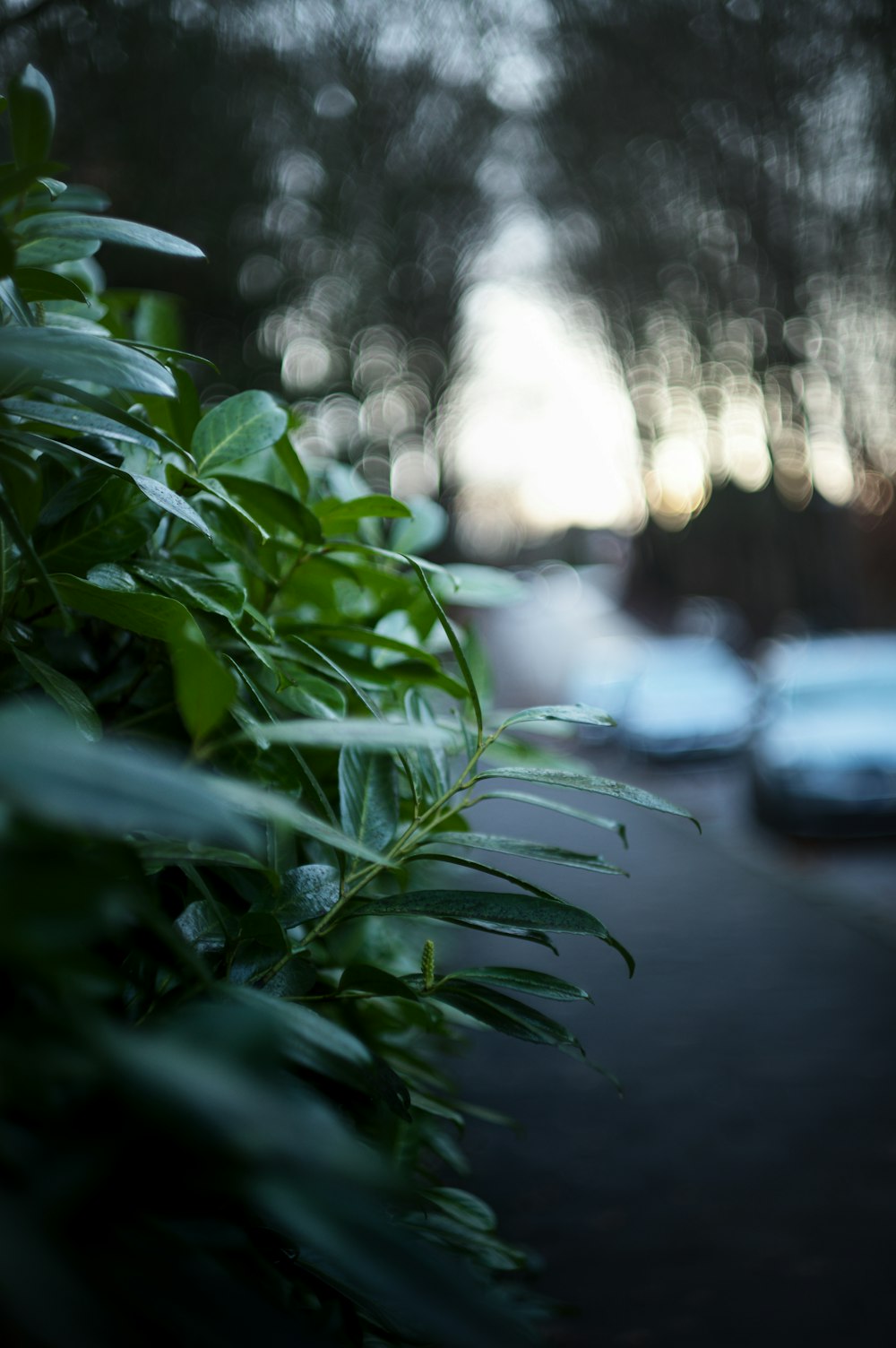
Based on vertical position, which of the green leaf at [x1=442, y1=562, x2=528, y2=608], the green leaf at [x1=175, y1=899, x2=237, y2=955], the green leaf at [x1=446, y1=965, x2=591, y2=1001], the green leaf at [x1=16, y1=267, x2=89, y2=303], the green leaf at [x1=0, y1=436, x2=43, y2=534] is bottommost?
the green leaf at [x1=446, y1=965, x2=591, y2=1001]

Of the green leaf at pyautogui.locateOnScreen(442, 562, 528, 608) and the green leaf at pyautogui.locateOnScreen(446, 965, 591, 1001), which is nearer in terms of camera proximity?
the green leaf at pyautogui.locateOnScreen(446, 965, 591, 1001)

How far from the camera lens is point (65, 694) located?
0.66 m

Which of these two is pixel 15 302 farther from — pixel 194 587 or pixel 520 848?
pixel 520 848

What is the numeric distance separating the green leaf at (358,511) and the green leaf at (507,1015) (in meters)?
0.43

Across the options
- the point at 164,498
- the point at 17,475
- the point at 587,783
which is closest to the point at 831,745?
the point at 587,783

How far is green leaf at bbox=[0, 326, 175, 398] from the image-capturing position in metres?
0.50

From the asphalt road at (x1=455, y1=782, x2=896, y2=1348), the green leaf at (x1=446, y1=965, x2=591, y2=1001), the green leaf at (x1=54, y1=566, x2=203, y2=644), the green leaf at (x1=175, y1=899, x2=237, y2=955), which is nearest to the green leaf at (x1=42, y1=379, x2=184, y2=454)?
the green leaf at (x1=54, y1=566, x2=203, y2=644)

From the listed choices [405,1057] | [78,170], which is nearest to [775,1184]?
[405,1057]

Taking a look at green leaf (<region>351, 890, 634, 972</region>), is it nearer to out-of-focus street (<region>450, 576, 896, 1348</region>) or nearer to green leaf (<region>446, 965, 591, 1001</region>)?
green leaf (<region>446, 965, 591, 1001</region>)

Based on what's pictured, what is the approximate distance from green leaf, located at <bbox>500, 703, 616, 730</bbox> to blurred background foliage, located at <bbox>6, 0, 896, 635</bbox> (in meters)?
1.23

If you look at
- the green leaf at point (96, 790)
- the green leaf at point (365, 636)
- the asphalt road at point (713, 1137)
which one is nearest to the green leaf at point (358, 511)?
the green leaf at point (365, 636)

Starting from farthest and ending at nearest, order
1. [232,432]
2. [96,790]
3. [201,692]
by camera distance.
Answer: [232,432] < [201,692] < [96,790]

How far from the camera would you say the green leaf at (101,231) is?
77cm

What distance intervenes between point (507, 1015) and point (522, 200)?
12056mm
